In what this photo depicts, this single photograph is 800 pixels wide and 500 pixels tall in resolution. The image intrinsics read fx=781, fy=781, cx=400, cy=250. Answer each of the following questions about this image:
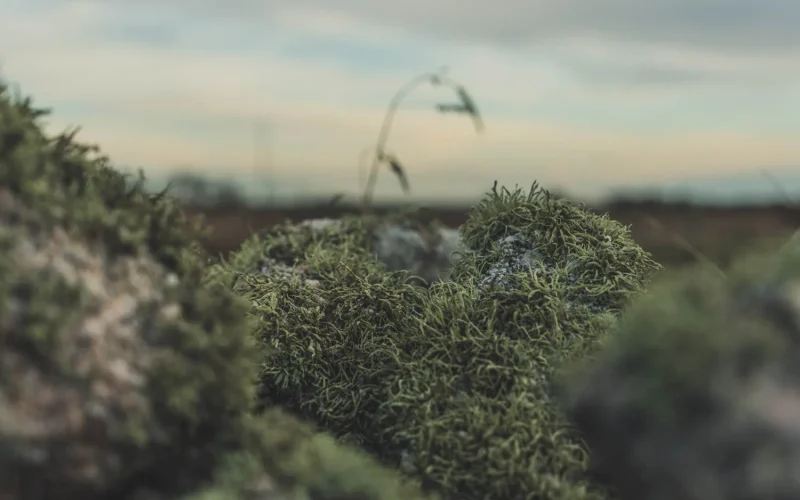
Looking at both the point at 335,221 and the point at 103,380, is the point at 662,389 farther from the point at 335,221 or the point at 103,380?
the point at 335,221

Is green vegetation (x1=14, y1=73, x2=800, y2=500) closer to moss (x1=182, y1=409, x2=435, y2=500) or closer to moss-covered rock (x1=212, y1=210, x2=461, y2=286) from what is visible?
moss (x1=182, y1=409, x2=435, y2=500)

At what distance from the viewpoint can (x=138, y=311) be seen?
2.17 m

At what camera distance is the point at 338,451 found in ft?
7.66

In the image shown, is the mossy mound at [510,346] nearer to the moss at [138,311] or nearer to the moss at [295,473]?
the moss at [295,473]

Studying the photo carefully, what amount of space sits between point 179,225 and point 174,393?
0.59 m

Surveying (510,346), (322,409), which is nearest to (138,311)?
(322,409)

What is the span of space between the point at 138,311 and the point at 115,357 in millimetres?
157

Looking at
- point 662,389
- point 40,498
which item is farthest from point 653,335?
point 40,498

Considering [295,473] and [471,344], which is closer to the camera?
[295,473]

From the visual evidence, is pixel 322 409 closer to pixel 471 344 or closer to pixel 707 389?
pixel 471 344

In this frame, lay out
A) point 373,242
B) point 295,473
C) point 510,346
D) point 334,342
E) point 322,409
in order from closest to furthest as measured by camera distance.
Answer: point 295,473 → point 510,346 → point 322,409 → point 334,342 → point 373,242

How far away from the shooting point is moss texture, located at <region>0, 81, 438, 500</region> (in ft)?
6.47

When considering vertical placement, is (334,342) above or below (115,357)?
below

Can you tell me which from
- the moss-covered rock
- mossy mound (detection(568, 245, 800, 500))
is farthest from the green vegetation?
the moss-covered rock
